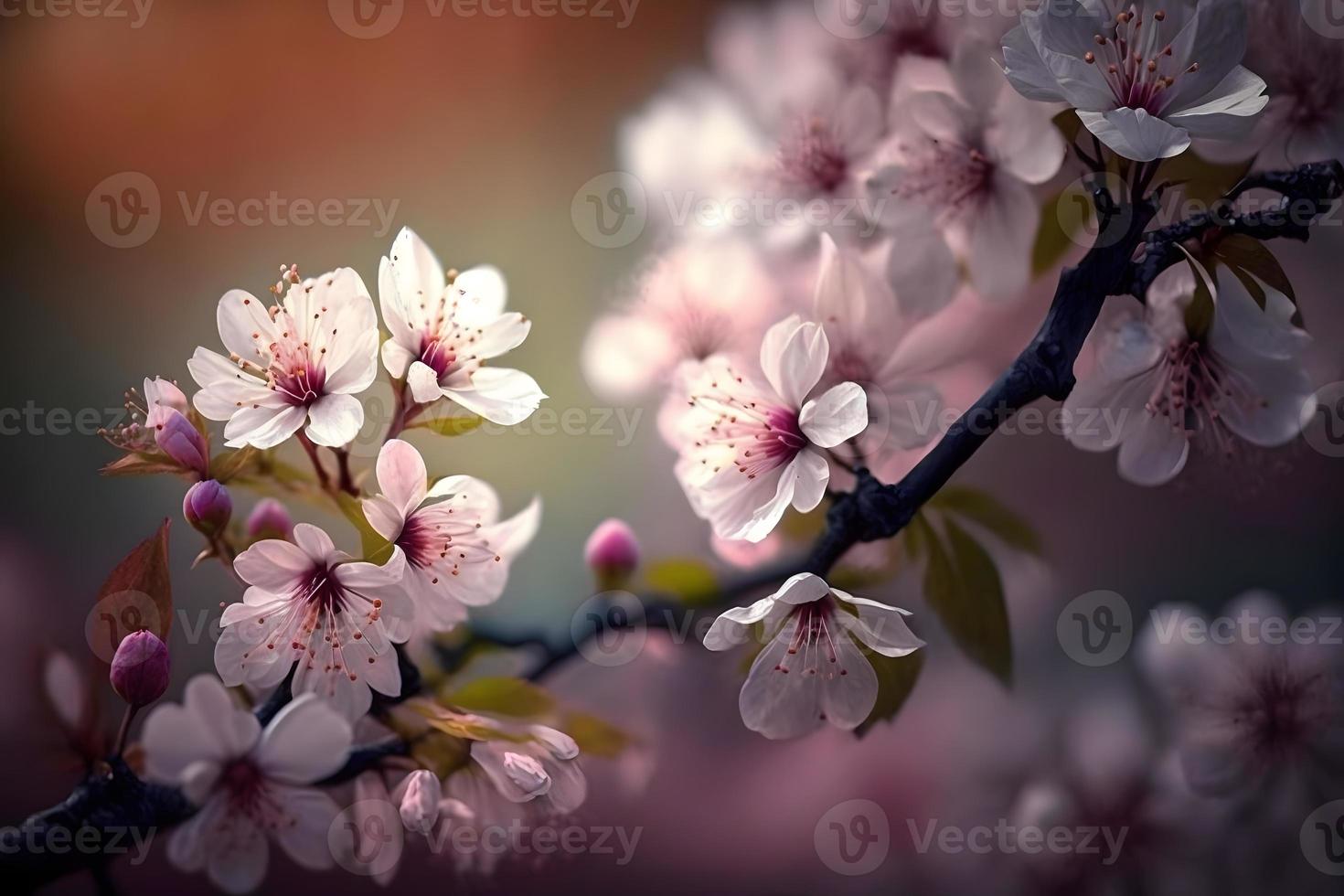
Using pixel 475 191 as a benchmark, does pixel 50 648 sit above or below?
below

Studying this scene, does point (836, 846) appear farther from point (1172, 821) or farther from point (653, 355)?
point (653, 355)

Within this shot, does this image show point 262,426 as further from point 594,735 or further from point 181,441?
point 594,735

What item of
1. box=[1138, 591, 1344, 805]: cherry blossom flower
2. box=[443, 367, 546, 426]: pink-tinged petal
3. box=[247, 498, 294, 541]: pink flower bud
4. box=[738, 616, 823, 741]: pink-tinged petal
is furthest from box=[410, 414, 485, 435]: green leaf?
box=[1138, 591, 1344, 805]: cherry blossom flower

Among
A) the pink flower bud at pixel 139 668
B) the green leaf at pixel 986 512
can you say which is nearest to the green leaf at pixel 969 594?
the green leaf at pixel 986 512

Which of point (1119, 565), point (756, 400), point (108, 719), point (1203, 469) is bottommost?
point (1119, 565)

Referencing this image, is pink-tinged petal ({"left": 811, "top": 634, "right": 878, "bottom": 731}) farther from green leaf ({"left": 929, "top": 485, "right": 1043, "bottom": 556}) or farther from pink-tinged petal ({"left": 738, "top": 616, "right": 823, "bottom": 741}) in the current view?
green leaf ({"left": 929, "top": 485, "right": 1043, "bottom": 556})

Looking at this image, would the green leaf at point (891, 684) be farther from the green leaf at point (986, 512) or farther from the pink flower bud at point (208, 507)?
the pink flower bud at point (208, 507)

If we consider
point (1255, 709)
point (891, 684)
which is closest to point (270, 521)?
point (891, 684)

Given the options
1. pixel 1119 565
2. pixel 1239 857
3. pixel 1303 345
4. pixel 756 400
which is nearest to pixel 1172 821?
pixel 1239 857
